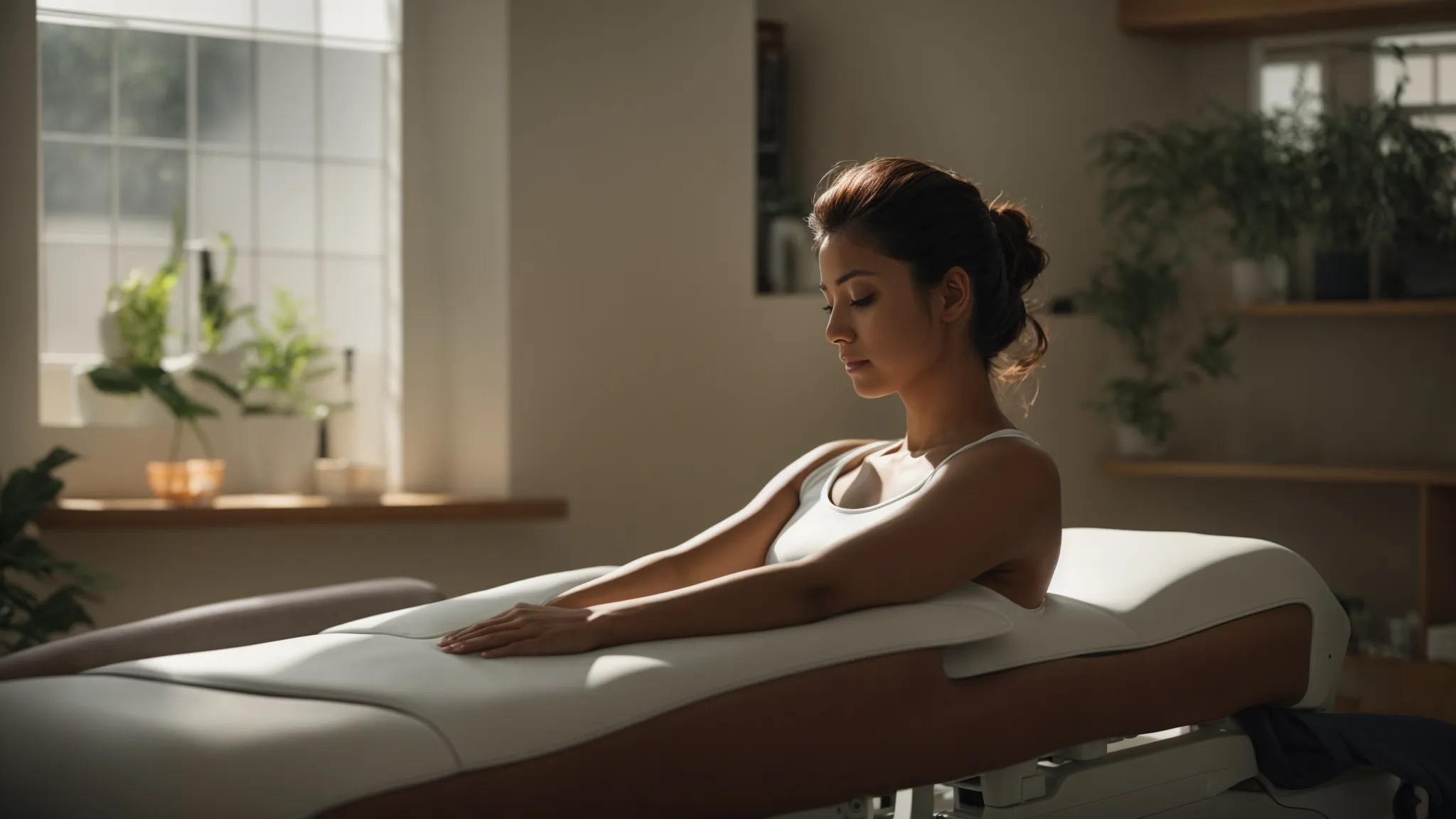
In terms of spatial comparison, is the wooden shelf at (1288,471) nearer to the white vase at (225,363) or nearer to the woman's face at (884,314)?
the woman's face at (884,314)

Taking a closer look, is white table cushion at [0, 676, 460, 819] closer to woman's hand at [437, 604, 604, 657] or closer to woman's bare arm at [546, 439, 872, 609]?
woman's hand at [437, 604, 604, 657]

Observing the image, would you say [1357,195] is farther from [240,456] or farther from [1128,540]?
[240,456]

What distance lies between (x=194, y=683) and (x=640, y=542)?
7.66 ft

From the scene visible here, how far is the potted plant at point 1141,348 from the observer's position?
4.02m

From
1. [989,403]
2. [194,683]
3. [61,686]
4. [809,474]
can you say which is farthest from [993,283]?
[61,686]

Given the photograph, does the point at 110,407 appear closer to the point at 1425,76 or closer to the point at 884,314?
the point at 884,314

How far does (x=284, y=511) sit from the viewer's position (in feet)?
11.1

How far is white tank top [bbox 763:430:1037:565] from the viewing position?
190cm

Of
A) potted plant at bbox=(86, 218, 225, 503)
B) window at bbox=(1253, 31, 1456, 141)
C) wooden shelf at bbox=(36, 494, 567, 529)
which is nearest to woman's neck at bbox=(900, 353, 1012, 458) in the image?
wooden shelf at bbox=(36, 494, 567, 529)

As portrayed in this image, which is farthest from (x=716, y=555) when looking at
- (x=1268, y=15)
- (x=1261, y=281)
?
(x=1268, y=15)

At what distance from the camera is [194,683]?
5.11ft

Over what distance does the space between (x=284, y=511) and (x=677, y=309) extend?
1166mm

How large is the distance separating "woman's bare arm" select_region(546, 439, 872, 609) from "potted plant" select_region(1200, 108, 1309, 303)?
6.92 ft

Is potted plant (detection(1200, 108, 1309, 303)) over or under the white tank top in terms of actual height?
over
